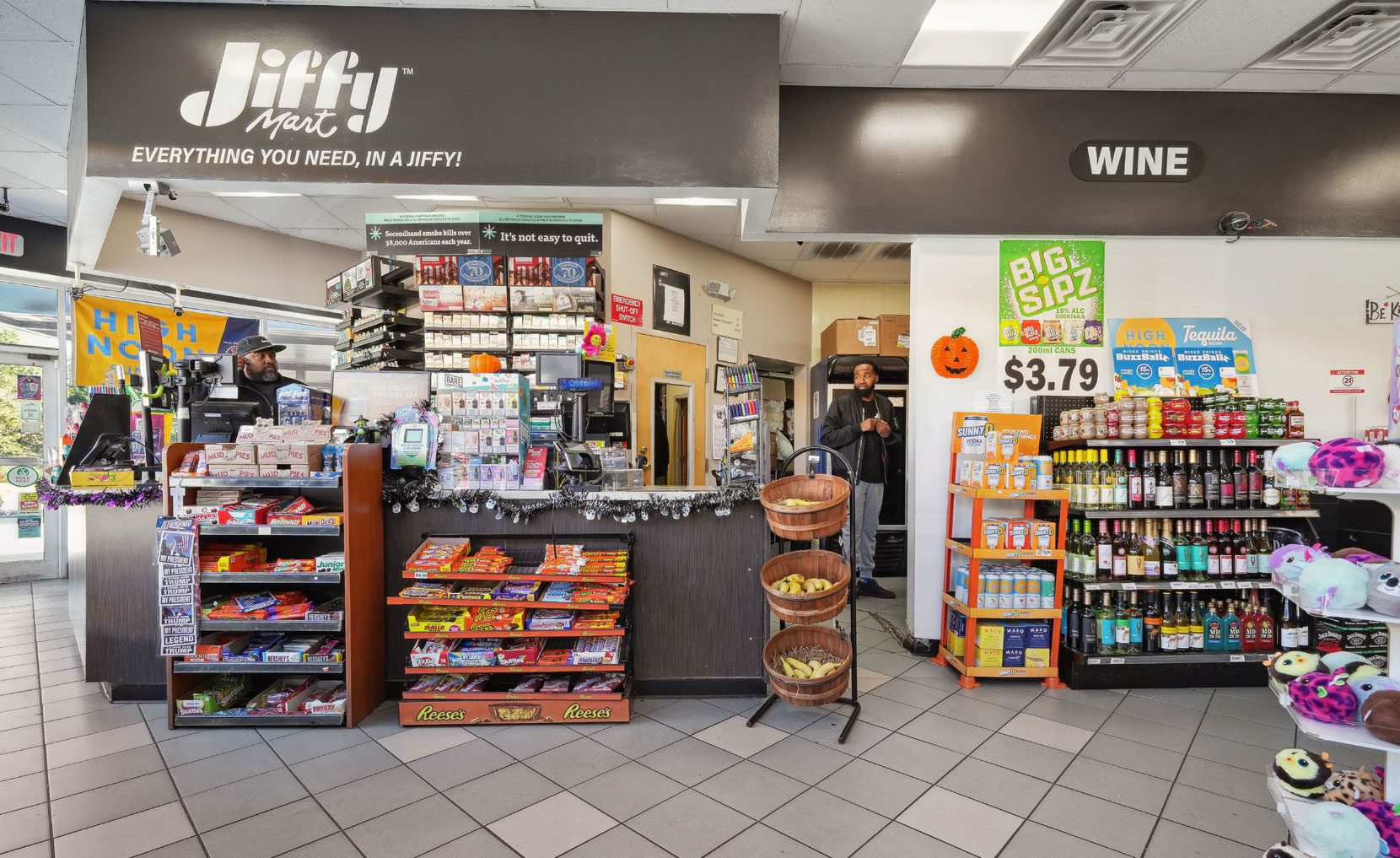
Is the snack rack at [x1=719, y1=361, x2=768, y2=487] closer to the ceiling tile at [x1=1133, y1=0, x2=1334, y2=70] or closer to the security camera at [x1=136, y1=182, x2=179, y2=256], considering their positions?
the ceiling tile at [x1=1133, y1=0, x2=1334, y2=70]

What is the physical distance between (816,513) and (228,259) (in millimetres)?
7253

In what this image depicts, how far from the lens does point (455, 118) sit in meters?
3.31

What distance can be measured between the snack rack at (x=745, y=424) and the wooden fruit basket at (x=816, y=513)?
0.28 metres

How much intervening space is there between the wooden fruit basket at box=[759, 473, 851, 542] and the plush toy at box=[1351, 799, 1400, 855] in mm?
1792

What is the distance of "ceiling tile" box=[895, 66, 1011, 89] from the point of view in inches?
→ 151

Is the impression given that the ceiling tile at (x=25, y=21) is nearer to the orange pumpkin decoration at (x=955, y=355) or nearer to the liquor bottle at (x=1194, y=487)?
the orange pumpkin decoration at (x=955, y=355)

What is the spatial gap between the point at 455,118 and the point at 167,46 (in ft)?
4.81

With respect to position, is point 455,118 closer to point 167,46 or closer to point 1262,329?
point 167,46

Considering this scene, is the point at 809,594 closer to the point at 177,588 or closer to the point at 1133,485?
the point at 1133,485

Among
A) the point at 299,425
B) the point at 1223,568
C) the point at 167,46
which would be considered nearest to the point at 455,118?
the point at 167,46

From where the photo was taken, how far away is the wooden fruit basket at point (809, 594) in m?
3.00

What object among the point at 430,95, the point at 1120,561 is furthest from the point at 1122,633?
the point at 430,95

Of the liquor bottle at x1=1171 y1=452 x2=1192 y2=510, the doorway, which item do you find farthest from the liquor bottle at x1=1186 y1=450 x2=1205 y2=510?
the doorway

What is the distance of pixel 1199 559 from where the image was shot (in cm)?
380
